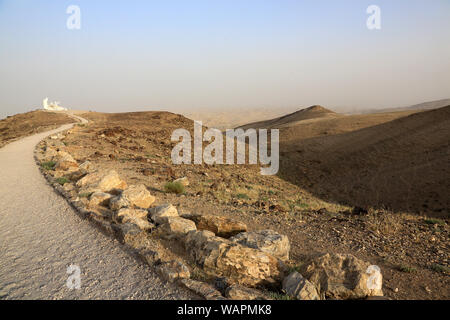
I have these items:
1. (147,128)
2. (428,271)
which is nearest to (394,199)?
(428,271)

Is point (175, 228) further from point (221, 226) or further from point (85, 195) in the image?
point (85, 195)

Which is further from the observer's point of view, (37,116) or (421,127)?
(37,116)

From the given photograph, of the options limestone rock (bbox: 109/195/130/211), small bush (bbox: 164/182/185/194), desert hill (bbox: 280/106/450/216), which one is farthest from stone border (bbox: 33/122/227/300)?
desert hill (bbox: 280/106/450/216)

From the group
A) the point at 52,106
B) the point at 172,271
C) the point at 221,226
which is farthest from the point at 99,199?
the point at 52,106

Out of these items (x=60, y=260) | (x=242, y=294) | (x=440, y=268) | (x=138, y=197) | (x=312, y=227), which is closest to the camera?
(x=242, y=294)

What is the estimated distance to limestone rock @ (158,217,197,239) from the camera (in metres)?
5.32

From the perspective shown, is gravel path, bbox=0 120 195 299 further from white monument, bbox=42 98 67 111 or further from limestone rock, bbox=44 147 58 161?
white monument, bbox=42 98 67 111

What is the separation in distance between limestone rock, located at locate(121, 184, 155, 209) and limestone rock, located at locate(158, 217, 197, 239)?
1.63m

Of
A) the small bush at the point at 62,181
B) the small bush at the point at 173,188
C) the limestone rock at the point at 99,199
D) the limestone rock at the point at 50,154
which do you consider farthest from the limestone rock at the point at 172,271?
the limestone rock at the point at 50,154

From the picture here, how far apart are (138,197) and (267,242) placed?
11.8 feet

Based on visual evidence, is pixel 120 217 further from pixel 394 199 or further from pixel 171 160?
pixel 394 199

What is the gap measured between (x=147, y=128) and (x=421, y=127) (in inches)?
981

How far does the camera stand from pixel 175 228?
5.37 m
